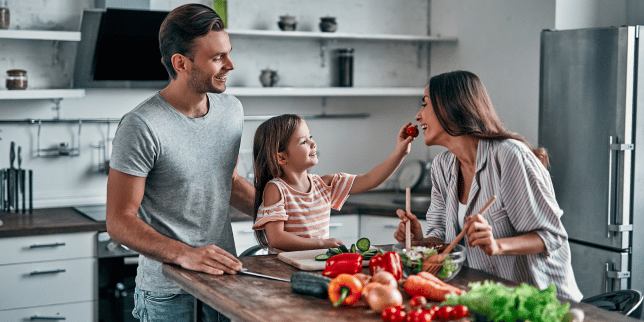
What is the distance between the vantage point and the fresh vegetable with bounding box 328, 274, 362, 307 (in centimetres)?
151

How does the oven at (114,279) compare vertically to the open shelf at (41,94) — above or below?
below

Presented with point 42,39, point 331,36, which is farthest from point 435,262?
point 42,39

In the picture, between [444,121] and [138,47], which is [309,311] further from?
[138,47]

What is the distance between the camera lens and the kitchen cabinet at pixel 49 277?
125 inches

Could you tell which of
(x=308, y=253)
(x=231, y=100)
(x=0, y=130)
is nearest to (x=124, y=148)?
(x=231, y=100)

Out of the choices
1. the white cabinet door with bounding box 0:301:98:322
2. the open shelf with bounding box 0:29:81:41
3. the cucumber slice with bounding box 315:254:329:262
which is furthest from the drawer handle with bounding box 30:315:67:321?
the cucumber slice with bounding box 315:254:329:262

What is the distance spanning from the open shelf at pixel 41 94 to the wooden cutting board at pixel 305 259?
209 cm

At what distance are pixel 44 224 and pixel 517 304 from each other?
2.60 m

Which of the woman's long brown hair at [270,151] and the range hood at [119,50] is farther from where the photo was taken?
the range hood at [119,50]

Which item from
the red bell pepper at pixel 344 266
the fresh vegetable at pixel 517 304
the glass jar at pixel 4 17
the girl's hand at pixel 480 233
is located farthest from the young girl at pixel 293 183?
the glass jar at pixel 4 17

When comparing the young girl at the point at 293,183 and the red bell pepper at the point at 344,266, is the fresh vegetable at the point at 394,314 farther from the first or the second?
the young girl at the point at 293,183

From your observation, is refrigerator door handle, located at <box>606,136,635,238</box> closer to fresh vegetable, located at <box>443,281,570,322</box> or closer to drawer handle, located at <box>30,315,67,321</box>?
fresh vegetable, located at <box>443,281,570,322</box>

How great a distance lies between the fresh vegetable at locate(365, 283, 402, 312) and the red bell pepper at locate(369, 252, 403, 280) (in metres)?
0.22

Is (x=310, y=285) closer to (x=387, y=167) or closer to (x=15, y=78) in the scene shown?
(x=387, y=167)
